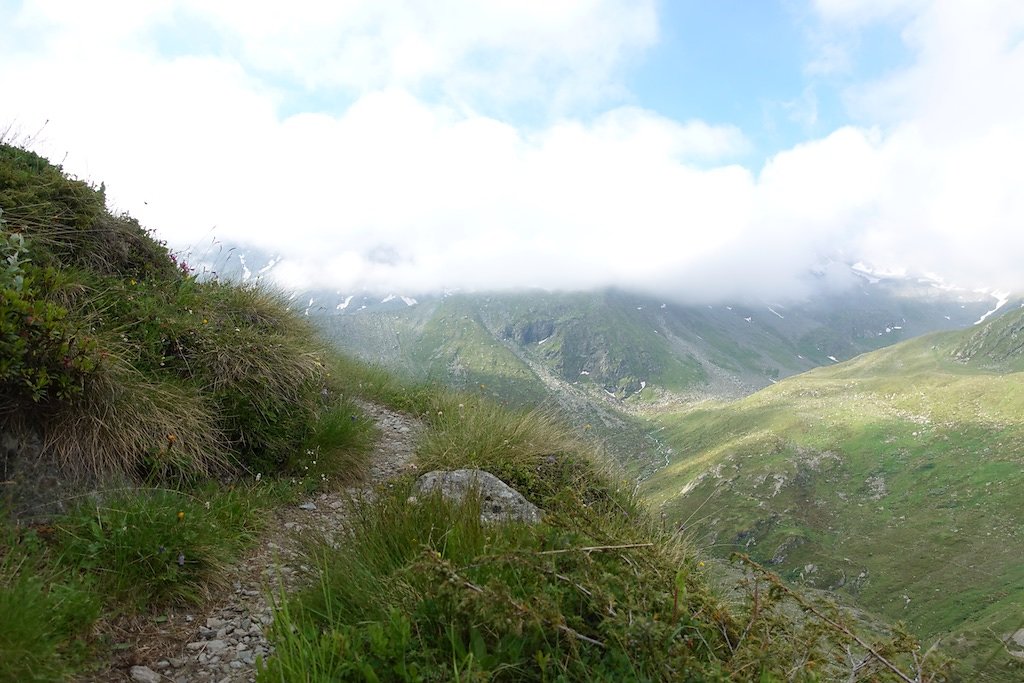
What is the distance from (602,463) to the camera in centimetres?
863

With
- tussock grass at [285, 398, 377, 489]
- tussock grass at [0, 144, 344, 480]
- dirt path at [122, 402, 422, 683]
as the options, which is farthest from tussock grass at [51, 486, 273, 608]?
tussock grass at [285, 398, 377, 489]

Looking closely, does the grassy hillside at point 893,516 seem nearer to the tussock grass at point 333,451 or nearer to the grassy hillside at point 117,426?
the tussock grass at point 333,451

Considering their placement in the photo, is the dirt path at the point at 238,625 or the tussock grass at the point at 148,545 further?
the tussock grass at the point at 148,545

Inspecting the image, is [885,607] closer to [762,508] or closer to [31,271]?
[762,508]

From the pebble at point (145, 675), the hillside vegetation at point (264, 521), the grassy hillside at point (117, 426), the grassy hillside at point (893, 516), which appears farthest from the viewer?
the grassy hillside at point (893, 516)

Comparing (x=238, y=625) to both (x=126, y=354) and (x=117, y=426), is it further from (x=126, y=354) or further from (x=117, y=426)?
(x=126, y=354)

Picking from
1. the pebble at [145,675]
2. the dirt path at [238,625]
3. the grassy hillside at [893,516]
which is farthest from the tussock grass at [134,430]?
the grassy hillside at [893,516]

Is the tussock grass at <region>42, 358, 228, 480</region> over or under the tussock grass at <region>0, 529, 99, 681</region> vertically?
over

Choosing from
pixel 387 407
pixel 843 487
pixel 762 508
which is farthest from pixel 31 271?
pixel 843 487

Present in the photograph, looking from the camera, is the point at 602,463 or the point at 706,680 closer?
the point at 706,680

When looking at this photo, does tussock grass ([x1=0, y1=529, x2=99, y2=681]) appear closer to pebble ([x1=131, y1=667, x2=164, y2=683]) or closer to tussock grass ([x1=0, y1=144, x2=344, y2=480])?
pebble ([x1=131, y1=667, x2=164, y2=683])

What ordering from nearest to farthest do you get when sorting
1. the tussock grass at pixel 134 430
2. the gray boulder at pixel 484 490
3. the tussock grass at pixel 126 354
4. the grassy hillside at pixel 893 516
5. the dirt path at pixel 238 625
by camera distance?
1. the dirt path at pixel 238 625
2. the tussock grass at pixel 126 354
3. the tussock grass at pixel 134 430
4. the gray boulder at pixel 484 490
5. the grassy hillside at pixel 893 516

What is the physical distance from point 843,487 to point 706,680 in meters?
212

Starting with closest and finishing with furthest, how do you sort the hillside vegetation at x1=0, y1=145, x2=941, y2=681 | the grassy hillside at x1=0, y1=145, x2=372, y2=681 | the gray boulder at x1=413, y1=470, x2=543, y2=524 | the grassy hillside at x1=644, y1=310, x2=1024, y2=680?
the hillside vegetation at x1=0, y1=145, x2=941, y2=681 < the grassy hillside at x1=0, y1=145, x2=372, y2=681 < the gray boulder at x1=413, y1=470, x2=543, y2=524 < the grassy hillside at x1=644, y1=310, x2=1024, y2=680
